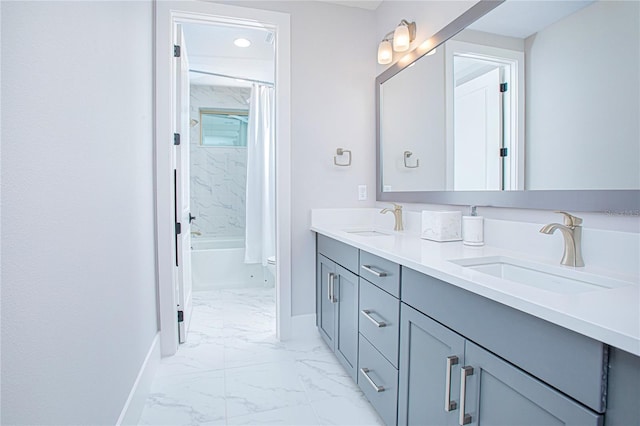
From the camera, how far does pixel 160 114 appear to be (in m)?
2.11

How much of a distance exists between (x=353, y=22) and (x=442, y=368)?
2.37 m

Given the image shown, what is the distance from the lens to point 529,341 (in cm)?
77

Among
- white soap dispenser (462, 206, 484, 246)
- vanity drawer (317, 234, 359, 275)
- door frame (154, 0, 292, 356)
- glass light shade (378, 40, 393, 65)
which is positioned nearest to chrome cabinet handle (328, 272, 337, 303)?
vanity drawer (317, 234, 359, 275)

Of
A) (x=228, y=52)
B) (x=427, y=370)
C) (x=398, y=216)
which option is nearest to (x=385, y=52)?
(x=398, y=216)

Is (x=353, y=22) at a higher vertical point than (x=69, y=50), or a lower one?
higher

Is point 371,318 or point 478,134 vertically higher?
point 478,134

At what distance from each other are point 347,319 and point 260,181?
2.32 metres

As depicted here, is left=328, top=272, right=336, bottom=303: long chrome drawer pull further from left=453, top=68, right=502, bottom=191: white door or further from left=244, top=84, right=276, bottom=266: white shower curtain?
left=244, top=84, right=276, bottom=266: white shower curtain

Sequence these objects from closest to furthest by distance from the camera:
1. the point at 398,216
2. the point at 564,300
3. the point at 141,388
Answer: the point at 564,300
the point at 141,388
the point at 398,216

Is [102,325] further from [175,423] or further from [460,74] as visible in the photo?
[460,74]

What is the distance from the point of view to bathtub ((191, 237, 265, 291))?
3.71 meters

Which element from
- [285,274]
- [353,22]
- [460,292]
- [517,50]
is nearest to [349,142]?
[353,22]

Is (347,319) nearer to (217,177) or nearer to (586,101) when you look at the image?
(586,101)

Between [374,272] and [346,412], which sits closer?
[374,272]
